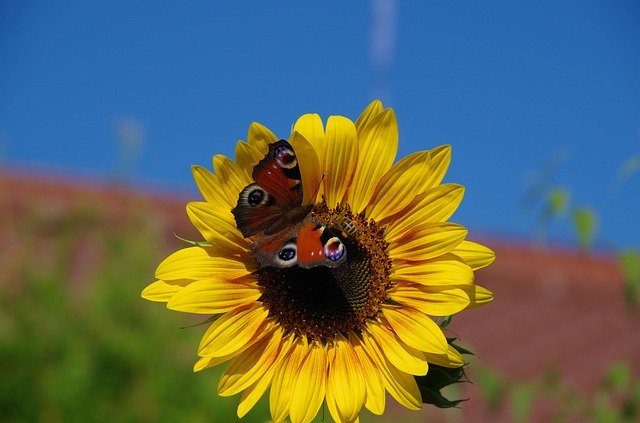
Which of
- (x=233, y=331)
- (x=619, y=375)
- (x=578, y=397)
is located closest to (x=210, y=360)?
(x=233, y=331)

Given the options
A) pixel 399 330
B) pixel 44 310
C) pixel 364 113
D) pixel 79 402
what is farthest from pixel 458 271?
pixel 44 310

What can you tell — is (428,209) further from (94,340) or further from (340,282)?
(94,340)

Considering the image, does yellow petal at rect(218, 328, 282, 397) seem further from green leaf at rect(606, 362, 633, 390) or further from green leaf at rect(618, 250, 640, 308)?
green leaf at rect(606, 362, 633, 390)

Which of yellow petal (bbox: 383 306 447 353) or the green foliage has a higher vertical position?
the green foliage

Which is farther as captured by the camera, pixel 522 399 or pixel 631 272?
pixel 522 399

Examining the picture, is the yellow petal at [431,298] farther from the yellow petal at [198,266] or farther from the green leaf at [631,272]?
the green leaf at [631,272]

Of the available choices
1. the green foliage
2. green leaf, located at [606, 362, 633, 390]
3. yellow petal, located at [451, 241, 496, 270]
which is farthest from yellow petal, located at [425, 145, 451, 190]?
the green foliage
